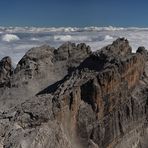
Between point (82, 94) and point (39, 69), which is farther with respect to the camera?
point (39, 69)

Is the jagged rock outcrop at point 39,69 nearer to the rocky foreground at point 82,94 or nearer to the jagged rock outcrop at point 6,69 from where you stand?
the rocky foreground at point 82,94

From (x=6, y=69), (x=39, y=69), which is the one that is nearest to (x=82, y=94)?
(x=39, y=69)

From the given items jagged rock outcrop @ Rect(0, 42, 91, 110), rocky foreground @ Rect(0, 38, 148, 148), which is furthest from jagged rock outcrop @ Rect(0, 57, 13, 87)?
jagged rock outcrop @ Rect(0, 42, 91, 110)

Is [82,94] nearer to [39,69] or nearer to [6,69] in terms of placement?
[39,69]

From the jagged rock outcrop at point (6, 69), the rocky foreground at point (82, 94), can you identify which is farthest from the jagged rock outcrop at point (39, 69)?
the jagged rock outcrop at point (6, 69)

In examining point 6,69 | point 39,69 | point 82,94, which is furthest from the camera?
point 6,69

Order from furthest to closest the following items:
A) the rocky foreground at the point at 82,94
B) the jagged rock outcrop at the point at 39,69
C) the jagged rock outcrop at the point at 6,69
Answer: the jagged rock outcrop at the point at 6,69 < the jagged rock outcrop at the point at 39,69 < the rocky foreground at the point at 82,94

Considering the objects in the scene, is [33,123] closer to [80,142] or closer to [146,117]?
[80,142]

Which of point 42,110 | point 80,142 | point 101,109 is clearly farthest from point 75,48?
point 42,110

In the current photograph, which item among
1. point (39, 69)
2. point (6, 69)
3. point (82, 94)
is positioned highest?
point (39, 69)
